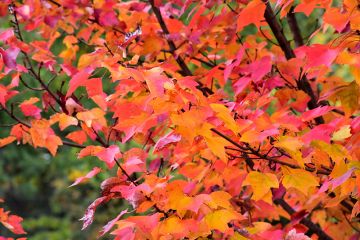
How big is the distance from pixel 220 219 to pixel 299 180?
0.29 metres

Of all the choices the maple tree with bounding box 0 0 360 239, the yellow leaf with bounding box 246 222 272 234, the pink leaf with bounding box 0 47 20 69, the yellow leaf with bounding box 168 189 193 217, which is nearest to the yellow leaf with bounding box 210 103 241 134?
the maple tree with bounding box 0 0 360 239

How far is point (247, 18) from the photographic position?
1.81 m

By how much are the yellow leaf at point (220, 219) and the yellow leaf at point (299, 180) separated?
0.66 feet

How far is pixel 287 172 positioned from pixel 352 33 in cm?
46

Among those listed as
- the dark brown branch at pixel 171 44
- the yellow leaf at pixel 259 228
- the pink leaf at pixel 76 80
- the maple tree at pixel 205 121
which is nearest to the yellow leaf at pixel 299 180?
the maple tree at pixel 205 121

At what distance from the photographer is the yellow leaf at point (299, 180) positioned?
64.0 inches

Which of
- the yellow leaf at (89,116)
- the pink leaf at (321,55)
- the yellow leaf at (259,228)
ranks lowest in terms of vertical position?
the yellow leaf at (259,228)

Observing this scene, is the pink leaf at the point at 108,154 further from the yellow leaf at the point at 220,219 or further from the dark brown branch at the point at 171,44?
the dark brown branch at the point at 171,44

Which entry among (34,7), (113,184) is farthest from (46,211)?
(113,184)

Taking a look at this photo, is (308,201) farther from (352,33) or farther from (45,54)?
(45,54)

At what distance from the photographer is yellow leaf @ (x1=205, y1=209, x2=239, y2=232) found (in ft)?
4.98

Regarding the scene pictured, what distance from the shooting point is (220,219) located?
153 cm

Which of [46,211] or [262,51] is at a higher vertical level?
[262,51]

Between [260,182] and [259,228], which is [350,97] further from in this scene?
[259,228]
